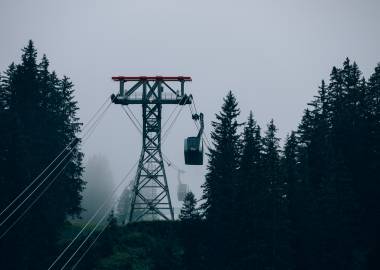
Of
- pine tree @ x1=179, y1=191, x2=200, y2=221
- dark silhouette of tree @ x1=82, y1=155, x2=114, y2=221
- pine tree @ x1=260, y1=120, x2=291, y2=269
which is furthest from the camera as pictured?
dark silhouette of tree @ x1=82, y1=155, x2=114, y2=221

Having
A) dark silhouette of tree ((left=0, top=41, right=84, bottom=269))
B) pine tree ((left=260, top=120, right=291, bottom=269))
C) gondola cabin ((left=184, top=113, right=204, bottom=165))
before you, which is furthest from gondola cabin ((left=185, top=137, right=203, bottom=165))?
dark silhouette of tree ((left=0, top=41, right=84, bottom=269))

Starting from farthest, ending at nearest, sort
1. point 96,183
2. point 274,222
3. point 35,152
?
point 96,183, point 35,152, point 274,222

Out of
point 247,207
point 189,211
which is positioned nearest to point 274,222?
point 247,207

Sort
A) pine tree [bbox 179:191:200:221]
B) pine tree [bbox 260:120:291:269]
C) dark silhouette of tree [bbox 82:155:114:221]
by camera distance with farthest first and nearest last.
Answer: dark silhouette of tree [bbox 82:155:114:221] < pine tree [bbox 179:191:200:221] < pine tree [bbox 260:120:291:269]

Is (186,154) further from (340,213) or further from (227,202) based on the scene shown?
(340,213)

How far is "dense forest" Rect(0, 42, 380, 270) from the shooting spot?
3031cm

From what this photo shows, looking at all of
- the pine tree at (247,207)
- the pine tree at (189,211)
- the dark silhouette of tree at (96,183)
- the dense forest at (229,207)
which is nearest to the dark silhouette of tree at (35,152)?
the dense forest at (229,207)

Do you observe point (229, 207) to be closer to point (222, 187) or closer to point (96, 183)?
point (222, 187)

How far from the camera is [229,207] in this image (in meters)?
32.2

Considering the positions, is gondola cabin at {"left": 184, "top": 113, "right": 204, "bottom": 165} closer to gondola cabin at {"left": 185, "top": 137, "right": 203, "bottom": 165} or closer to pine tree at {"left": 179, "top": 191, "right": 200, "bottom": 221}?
gondola cabin at {"left": 185, "top": 137, "right": 203, "bottom": 165}

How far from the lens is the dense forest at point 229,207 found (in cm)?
3031

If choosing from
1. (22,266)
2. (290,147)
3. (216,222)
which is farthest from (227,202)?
(22,266)

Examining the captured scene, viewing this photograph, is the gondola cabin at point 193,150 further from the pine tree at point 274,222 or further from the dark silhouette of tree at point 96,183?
the dark silhouette of tree at point 96,183

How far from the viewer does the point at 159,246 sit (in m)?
32.1
